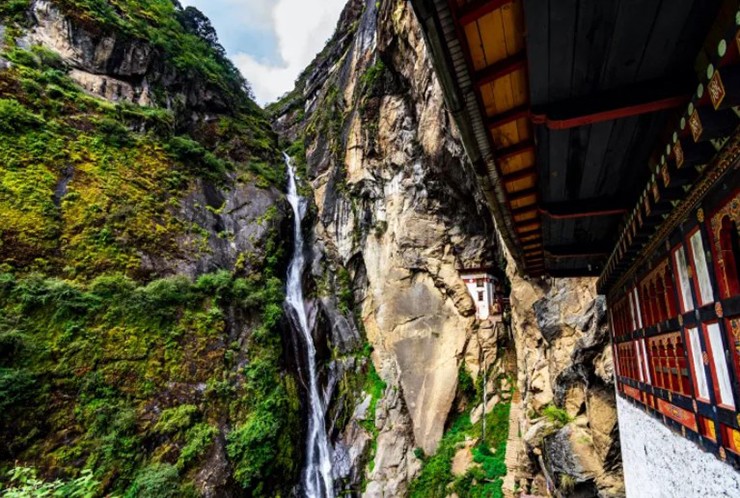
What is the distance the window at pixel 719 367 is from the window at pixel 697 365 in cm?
20

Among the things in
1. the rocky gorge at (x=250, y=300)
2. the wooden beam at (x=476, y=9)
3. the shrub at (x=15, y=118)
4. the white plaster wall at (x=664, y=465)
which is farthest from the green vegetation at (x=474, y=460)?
the shrub at (x=15, y=118)

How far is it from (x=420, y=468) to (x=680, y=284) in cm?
1317

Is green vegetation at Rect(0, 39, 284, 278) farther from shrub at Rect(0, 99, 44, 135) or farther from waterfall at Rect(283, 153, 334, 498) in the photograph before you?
waterfall at Rect(283, 153, 334, 498)

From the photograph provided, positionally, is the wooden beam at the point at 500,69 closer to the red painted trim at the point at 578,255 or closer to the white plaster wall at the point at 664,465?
the white plaster wall at the point at 664,465

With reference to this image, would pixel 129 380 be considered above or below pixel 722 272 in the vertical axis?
below

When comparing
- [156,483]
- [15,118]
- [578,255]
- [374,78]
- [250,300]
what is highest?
[374,78]

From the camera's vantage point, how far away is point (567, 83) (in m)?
2.77

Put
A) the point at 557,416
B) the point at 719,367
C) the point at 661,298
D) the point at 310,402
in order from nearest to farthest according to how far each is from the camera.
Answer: the point at 719,367, the point at 661,298, the point at 557,416, the point at 310,402

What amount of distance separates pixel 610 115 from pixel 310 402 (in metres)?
15.4

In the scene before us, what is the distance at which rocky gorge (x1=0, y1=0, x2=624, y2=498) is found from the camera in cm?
1007

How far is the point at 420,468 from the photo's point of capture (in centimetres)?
1417

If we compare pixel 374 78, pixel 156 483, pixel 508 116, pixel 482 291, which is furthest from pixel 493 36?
pixel 374 78

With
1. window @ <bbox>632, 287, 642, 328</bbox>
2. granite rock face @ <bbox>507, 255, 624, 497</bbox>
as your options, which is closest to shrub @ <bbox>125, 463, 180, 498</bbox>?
granite rock face @ <bbox>507, 255, 624, 497</bbox>

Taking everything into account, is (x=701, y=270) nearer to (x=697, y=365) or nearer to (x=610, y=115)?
(x=697, y=365)
